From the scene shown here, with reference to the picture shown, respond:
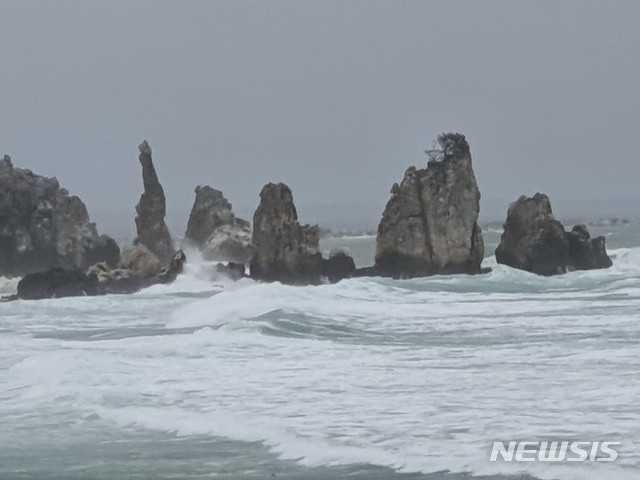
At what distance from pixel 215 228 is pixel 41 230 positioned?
979 centimetres

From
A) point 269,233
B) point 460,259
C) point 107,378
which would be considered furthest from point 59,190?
point 107,378

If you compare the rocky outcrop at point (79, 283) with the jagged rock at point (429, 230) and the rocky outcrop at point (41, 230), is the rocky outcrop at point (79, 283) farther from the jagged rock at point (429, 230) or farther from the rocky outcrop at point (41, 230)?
the rocky outcrop at point (41, 230)

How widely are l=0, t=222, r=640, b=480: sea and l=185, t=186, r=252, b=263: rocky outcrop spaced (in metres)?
27.8

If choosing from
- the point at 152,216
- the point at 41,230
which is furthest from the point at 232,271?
the point at 41,230

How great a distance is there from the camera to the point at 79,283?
49.6 metres

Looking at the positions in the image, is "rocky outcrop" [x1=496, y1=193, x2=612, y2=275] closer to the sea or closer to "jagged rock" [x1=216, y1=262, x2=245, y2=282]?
"jagged rock" [x1=216, y1=262, x2=245, y2=282]

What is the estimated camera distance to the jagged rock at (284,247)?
52156 millimetres

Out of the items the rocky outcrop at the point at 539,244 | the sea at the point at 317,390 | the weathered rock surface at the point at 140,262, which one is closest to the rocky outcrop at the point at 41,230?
the weathered rock surface at the point at 140,262

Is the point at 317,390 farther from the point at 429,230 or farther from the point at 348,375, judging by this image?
the point at 429,230

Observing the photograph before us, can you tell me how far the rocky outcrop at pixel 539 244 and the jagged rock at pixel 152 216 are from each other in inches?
676

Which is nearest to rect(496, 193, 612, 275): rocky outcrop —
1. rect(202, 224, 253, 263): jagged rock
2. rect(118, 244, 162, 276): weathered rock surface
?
rect(118, 244, 162, 276): weathered rock surface

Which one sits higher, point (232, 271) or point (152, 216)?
point (152, 216)

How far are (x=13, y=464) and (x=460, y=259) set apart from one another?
127 feet

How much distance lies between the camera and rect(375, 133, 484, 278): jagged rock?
173 feet
